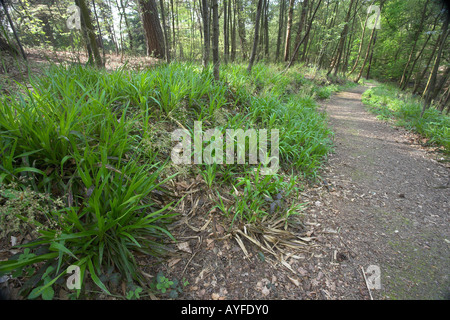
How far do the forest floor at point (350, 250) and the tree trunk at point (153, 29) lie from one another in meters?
6.60

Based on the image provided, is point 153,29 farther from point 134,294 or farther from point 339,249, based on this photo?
point 339,249

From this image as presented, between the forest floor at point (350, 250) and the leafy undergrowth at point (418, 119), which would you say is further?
the leafy undergrowth at point (418, 119)

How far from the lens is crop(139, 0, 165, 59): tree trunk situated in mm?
6158

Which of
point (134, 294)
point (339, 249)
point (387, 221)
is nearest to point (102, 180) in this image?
point (134, 294)

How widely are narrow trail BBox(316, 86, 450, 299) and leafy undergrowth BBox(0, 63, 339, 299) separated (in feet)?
1.59

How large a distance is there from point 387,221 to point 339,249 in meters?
0.81

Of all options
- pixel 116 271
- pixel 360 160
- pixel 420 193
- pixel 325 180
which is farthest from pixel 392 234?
pixel 116 271

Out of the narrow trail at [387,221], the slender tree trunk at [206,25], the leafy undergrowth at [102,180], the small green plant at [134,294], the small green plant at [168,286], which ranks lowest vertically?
the narrow trail at [387,221]

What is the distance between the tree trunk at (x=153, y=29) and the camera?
6.16 m

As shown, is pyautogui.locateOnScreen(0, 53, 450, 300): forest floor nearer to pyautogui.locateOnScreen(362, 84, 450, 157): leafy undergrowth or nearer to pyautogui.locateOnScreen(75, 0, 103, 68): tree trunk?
pyautogui.locateOnScreen(362, 84, 450, 157): leafy undergrowth

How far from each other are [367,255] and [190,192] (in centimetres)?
171

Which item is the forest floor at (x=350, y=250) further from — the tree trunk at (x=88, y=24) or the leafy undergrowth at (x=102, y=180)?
the tree trunk at (x=88, y=24)

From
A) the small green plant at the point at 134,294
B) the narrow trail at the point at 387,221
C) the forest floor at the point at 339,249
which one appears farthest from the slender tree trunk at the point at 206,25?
the small green plant at the point at 134,294

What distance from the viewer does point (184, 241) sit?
1573 millimetres
